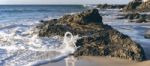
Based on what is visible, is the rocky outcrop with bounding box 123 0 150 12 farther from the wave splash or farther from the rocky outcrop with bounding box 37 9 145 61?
the rocky outcrop with bounding box 37 9 145 61

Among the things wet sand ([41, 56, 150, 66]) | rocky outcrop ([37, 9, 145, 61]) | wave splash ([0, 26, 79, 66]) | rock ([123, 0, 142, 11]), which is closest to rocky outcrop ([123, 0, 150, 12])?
rock ([123, 0, 142, 11])

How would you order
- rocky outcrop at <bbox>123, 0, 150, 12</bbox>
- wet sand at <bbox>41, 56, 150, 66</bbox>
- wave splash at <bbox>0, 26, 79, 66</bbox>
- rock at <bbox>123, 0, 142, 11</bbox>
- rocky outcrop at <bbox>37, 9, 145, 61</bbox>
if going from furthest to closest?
rock at <bbox>123, 0, 142, 11</bbox>, rocky outcrop at <bbox>123, 0, 150, 12</bbox>, wave splash at <bbox>0, 26, 79, 66</bbox>, rocky outcrop at <bbox>37, 9, 145, 61</bbox>, wet sand at <bbox>41, 56, 150, 66</bbox>

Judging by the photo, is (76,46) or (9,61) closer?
(9,61)

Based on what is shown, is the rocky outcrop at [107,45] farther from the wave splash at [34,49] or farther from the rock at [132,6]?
the rock at [132,6]

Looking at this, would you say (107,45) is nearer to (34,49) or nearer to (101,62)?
(101,62)

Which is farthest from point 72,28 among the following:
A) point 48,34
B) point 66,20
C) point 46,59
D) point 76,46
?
point 46,59

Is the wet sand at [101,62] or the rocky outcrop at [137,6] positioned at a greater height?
the wet sand at [101,62]

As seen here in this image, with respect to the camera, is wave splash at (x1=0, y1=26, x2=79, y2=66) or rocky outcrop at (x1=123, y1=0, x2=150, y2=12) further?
rocky outcrop at (x1=123, y1=0, x2=150, y2=12)

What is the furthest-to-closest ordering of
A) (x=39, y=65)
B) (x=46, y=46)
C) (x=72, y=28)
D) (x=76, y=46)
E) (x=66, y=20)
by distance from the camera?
(x=66, y=20)
(x=72, y=28)
(x=46, y=46)
(x=76, y=46)
(x=39, y=65)

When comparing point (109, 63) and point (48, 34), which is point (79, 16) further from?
point (109, 63)

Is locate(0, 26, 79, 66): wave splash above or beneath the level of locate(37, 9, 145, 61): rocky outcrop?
beneath

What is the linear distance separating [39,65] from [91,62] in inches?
70.5

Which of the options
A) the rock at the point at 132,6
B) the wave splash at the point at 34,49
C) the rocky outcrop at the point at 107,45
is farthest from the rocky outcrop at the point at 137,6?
the rocky outcrop at the point at 107,45

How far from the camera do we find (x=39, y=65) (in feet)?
44.3
